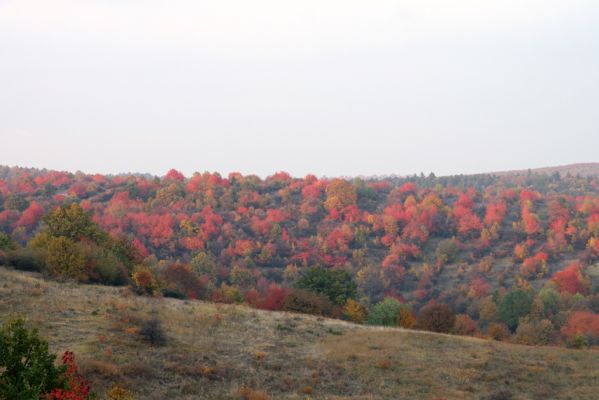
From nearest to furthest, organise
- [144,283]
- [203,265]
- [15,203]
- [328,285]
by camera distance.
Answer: [144,283]
[328,285]
[203,265]
[15,203]

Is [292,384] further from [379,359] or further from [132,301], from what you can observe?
[132,301]

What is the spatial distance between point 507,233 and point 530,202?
21744 millimetres

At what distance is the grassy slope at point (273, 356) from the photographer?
2231 cm

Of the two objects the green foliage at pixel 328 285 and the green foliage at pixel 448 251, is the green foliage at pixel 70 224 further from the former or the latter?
the green foliage at pixel 448 251

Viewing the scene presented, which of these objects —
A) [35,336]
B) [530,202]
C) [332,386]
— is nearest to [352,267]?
[530,202]

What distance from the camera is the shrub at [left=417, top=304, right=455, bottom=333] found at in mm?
53594

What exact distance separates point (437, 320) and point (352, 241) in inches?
3835

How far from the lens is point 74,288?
3888cm

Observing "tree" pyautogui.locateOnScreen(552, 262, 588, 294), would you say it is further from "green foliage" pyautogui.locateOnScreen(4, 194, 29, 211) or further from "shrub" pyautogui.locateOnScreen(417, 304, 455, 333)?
"green foliage" pyautogui.locateOnScreen(4, 194, 29, 211)

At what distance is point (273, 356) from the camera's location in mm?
27703

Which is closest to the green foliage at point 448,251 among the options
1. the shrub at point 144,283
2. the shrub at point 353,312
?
the shrub at point 353,312

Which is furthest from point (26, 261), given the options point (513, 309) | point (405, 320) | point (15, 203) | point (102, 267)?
point (15, 203)

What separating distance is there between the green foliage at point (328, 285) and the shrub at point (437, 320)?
38.7ft

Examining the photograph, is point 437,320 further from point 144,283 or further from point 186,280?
point 144,283
